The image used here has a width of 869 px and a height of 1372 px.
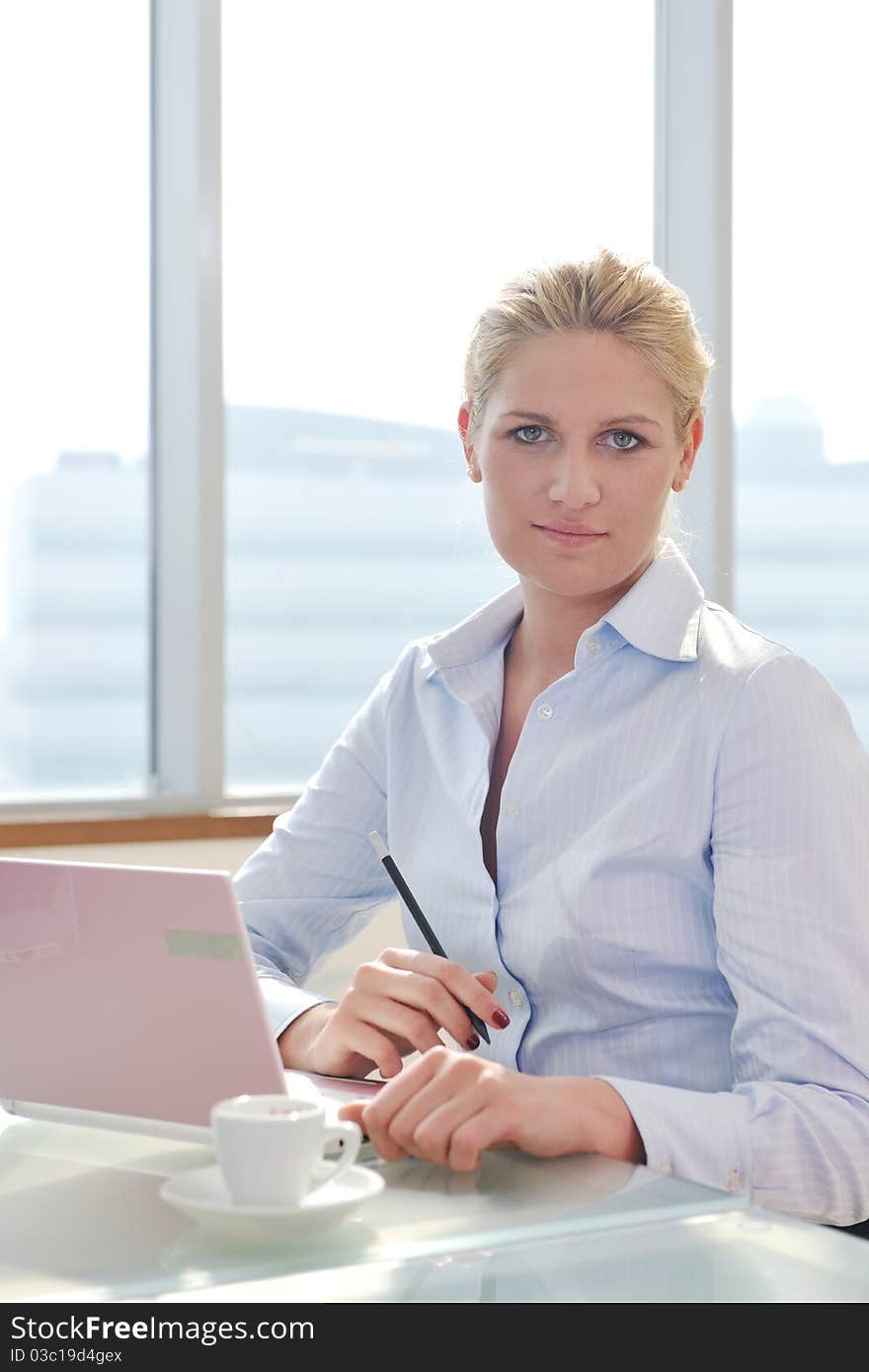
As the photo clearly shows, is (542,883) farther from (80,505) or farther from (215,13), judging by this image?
(215,13)

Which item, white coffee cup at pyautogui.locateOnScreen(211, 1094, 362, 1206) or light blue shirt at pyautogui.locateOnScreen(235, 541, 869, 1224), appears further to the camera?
light blue shirt at pyautogui.locateOnScreen(235, 541, 869, 1224)

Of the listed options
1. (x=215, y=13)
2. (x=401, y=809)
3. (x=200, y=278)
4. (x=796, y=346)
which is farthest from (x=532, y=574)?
(x=796, y=346)

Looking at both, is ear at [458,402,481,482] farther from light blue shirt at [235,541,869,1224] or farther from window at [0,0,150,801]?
window at [0,0,150,801]

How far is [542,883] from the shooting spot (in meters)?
1.31

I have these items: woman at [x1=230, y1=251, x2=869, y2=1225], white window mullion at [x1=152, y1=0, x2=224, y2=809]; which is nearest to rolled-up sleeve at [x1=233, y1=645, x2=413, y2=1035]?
woman at [x1=230, y1=251, x2=869, y2=1225]

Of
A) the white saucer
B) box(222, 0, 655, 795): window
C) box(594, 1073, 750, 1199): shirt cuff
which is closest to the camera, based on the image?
the white saucer

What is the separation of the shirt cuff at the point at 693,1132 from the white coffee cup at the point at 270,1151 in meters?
0.29

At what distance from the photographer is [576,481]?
51.8 inches

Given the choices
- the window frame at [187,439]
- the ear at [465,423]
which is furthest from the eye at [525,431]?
the window frame at [187,439]

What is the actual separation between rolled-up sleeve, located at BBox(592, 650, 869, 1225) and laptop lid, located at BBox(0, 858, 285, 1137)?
27 centimetres

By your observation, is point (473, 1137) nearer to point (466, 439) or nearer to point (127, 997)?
point (127, 997)

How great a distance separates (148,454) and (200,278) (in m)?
0.31

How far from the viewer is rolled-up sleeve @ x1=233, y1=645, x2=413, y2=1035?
1546mm

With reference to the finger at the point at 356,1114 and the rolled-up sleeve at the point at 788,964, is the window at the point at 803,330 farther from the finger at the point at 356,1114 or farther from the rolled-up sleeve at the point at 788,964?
the finger at the point at 356,1114
